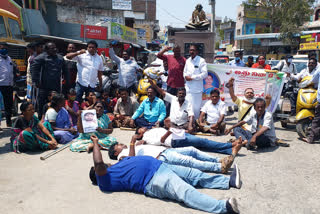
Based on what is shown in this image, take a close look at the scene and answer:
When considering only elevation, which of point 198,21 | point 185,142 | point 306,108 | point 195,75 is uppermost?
point 198,21

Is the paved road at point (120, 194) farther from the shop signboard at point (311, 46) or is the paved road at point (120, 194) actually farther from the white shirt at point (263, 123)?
the shop signboard at point (311, 46)

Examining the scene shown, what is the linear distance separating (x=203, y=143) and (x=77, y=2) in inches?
1188

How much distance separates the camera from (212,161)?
408 cm

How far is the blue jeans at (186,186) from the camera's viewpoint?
2.89 metres

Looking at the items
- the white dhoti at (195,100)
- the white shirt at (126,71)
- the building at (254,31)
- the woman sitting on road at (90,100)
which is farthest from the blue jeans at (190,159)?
the building at (254,31)

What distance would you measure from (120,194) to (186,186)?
88 cm

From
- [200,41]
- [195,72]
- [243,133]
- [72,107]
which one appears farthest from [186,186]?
[200,41]

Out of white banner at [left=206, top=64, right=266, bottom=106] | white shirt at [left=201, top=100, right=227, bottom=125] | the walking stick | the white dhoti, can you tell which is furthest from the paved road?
white banner at [left=206, top=64, right=266, bottom=106]

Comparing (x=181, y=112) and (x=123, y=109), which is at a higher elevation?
(x=181, y=112)

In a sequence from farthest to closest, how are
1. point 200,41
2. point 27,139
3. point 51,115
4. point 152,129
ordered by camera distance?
point 200,41
point 51,115
point 152,129
point 27,139

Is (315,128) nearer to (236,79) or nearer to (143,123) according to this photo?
(236,79)

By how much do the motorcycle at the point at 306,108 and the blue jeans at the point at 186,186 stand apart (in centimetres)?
323

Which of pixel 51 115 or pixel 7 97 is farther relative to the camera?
pixel 7 97

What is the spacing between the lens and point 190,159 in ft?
12.6
